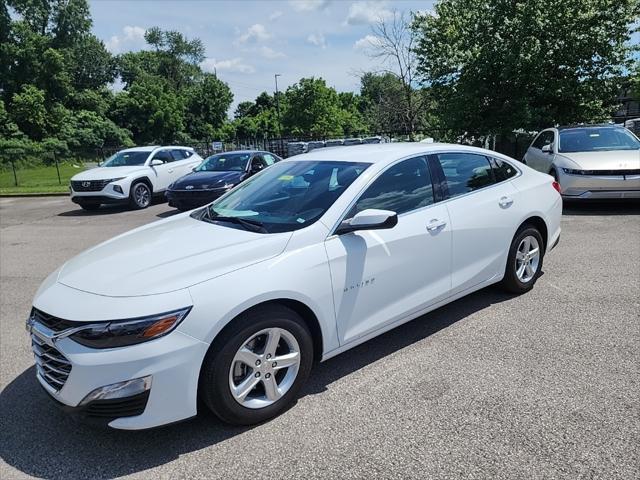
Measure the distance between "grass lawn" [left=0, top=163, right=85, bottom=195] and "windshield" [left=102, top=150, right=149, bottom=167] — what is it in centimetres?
548

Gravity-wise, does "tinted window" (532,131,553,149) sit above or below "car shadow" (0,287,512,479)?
above

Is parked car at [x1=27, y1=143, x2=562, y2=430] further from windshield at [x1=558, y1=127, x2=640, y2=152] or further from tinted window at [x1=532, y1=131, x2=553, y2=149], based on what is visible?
tinted window at [x1=532, y1=131, x2=553, y2=149]

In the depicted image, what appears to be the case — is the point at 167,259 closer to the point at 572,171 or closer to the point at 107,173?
the point at 572,171

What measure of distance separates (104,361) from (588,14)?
15397 millimetres

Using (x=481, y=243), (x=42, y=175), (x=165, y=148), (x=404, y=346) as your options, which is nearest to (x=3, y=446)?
(x=404, y=346)

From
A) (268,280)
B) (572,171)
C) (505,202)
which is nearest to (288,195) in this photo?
(268,280)

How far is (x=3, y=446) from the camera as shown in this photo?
115 inches

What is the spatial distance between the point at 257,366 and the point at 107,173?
38.6 feet

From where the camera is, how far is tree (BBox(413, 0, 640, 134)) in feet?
45.0

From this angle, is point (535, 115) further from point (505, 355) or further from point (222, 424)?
point (222, 424)

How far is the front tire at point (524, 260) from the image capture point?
462 cm

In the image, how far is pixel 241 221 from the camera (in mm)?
3582

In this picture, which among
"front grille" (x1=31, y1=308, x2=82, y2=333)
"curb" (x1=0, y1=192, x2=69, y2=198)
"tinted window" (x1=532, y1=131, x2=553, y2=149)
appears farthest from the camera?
"curb" (x1=0, y1=192, x2=69, y2=198)

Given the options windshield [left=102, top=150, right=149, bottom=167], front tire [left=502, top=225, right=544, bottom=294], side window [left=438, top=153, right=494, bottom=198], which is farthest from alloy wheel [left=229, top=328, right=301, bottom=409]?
windshield [left=102, top=150, right=149, bottom=167]
